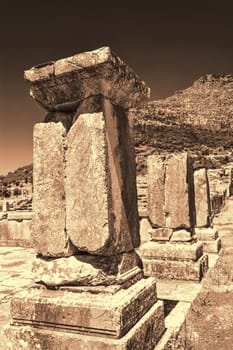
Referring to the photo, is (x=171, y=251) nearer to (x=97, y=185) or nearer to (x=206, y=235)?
(x=206, y=235)

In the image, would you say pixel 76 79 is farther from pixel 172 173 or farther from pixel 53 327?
pixel 172 173

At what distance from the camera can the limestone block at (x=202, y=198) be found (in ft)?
24.5

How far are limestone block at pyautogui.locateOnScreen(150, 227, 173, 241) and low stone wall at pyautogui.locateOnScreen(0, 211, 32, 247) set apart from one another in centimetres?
437

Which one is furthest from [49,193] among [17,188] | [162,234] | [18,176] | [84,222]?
[18,176]

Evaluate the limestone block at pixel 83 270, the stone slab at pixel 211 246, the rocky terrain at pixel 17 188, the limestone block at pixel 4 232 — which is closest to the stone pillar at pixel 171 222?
the stone slab at pixel 211 246

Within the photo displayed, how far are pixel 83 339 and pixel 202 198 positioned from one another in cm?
545

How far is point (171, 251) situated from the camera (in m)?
5.50

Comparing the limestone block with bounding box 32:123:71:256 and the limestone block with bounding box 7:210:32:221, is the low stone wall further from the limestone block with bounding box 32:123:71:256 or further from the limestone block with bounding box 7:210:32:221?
the limestone block with bounding box 32:123:71:256

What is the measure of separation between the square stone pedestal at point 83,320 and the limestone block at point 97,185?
0.35m

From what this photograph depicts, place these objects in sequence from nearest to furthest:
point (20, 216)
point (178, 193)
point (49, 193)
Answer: point (49, 193)
point (178, 193)
point (20, 216)

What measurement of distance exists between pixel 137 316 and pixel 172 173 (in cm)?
321

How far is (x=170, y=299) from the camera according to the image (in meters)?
4.40

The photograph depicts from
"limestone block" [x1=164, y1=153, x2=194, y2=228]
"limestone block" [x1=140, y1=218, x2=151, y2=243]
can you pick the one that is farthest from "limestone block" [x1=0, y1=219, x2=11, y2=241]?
"limestone block" [x1=164, y1=153, x2=194, y2=228]

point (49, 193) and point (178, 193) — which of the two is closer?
point (49, 193)
